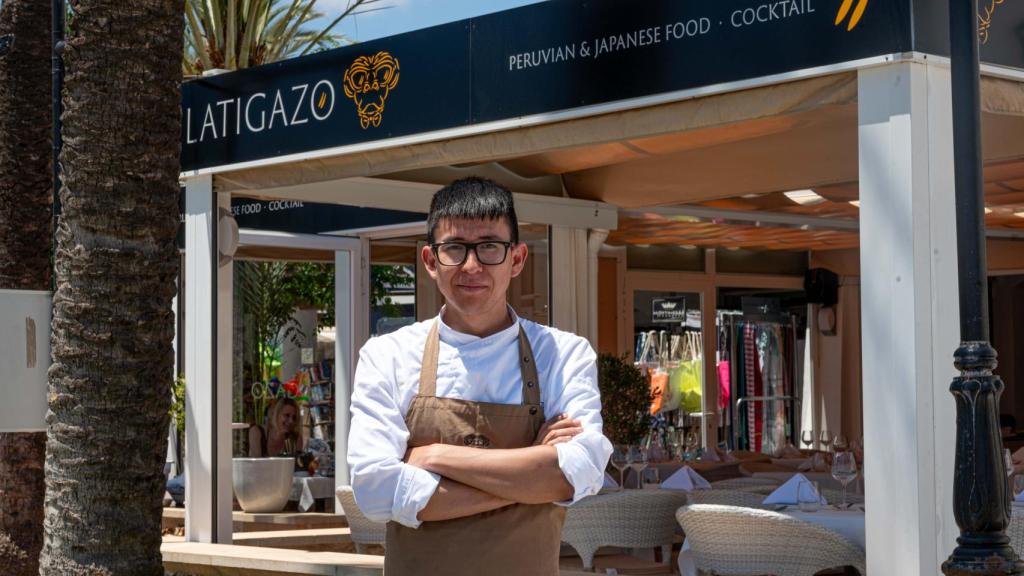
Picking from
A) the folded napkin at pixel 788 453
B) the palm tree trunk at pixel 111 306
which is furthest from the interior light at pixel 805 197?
the palm tree trunk at pixel 111 306

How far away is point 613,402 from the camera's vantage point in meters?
10.2

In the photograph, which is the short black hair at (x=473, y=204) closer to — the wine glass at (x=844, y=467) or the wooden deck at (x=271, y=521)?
the wine glass at (x=844, y=467)

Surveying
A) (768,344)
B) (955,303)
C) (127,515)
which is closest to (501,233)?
(955,303)

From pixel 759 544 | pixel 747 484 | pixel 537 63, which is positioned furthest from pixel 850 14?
pixel 747 484

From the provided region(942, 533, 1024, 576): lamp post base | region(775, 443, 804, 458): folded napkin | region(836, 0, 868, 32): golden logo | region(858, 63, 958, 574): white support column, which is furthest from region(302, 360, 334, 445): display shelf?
region(942, 533, 1024, 576): lamp post base

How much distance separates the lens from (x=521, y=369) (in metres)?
2.77

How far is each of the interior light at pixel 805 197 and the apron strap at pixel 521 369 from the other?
778cm

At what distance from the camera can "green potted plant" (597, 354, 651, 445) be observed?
400 inches

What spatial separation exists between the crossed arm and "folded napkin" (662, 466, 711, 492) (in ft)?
16.8

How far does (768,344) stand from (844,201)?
14.7ft

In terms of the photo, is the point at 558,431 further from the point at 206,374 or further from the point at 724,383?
the point at 724,383

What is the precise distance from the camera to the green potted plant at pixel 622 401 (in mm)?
10164

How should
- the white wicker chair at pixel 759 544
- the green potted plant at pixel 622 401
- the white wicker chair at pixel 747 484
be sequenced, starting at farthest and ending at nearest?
the green potted plant at pixel 622 401 < the white wicker chair at pixel 747 484 < the white wicker chair at pixel 759 544

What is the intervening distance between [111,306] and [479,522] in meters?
3.84
